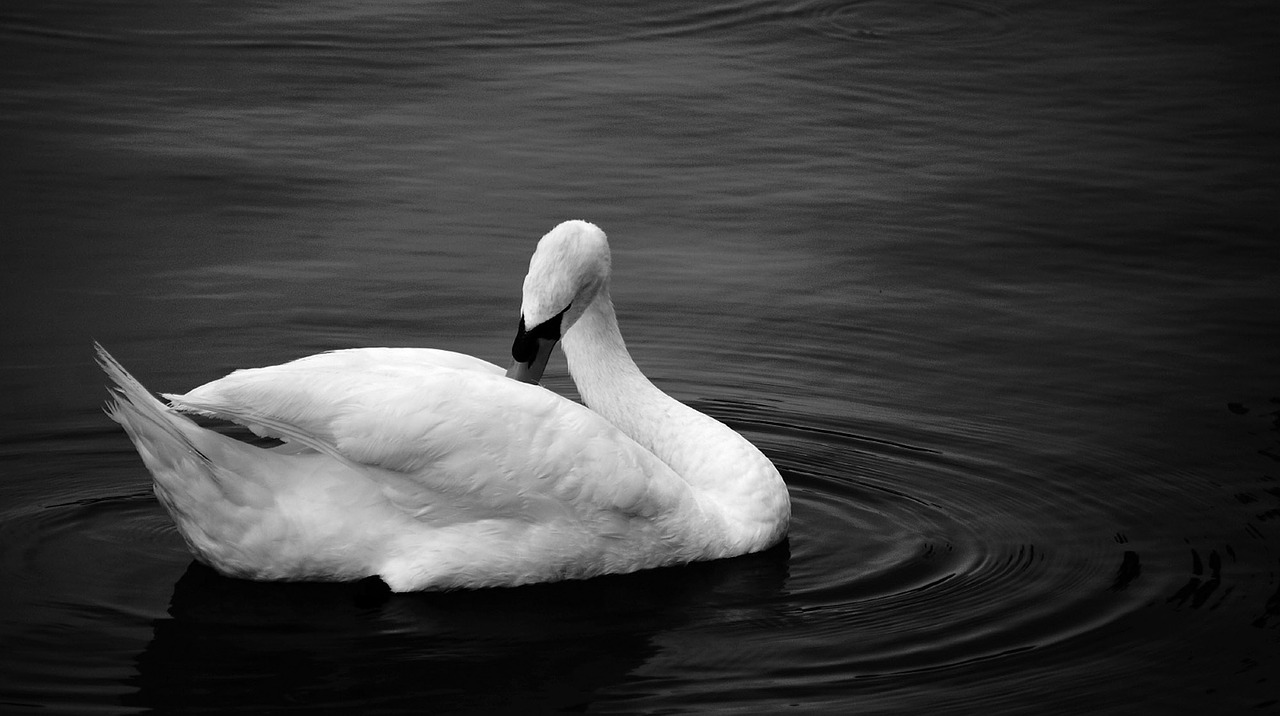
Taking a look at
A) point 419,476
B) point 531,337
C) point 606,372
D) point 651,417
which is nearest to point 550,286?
point 531,337

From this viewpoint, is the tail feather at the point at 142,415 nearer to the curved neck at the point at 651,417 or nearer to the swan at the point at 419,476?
the swan at the point at 419,476

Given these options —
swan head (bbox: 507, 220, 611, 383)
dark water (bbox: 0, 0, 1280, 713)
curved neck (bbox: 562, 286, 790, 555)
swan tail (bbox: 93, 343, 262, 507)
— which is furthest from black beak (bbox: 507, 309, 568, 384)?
swan tail (bbox: 93, 343, 262, 507)

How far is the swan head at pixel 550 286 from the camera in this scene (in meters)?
7.23

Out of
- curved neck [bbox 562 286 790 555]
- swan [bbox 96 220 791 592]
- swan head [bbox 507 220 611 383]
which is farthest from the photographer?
curved neck [bbox 562 286 790 555]

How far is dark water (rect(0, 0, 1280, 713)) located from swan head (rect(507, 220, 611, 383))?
36.4 inches

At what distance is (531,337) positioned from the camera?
23.8 feet

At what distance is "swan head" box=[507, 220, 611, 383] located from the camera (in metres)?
7.23

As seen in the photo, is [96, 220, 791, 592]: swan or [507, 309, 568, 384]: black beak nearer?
[96, 220, 791, 592]: swan

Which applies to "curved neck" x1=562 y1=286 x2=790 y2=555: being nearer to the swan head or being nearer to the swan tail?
the swan head

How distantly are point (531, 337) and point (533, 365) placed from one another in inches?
4.7

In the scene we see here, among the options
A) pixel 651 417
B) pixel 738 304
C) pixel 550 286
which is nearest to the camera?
pixel 550 286

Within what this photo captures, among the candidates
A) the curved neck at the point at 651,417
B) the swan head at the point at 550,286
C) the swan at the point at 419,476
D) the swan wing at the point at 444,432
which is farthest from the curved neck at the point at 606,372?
the swan wing at the point at 444,432

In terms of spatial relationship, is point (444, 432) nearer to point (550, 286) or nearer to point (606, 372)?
point (550, 286)

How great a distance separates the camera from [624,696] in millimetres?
6121
